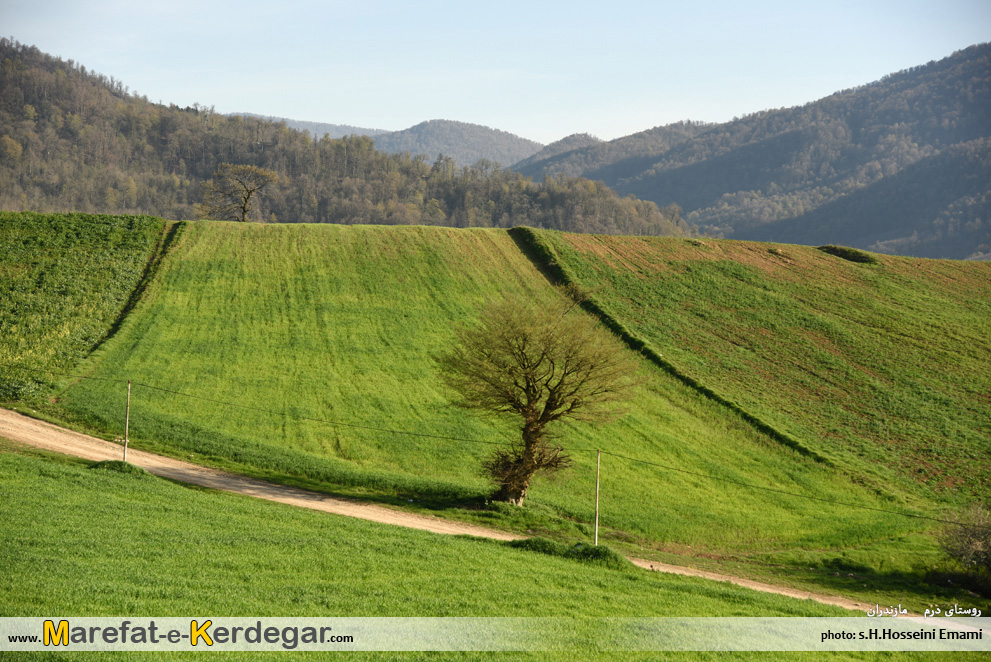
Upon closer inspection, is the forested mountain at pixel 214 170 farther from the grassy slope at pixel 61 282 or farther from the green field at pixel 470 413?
the green field at pixel 470 413

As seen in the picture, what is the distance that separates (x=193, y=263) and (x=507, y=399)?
118 feet

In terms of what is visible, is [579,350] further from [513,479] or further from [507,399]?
[513,479]

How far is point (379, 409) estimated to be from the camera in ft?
120

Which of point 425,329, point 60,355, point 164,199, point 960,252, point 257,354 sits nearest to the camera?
point 60,355

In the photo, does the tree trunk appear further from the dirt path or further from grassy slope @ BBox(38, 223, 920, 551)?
the dirt path

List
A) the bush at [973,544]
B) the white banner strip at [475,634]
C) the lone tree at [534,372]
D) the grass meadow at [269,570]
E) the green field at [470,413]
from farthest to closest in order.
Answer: the green field at [470,413]
the lone tree at [534,372]
the bush at [973,544]
the grass meadow at [269,570]
the white banner strip at [475,634]

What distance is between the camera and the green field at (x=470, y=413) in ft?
93.2

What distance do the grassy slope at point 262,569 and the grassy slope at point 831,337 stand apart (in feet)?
78.9

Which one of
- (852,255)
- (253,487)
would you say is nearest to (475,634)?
(253,487)

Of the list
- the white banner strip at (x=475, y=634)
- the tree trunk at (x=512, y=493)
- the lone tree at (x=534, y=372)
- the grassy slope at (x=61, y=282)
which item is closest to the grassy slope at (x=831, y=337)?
the lone tree at (x=534, y=372)

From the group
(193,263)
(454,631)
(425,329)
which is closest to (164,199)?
(193,263)

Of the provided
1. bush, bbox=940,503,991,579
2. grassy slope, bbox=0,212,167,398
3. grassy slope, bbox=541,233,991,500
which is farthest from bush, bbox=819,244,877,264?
Answer: grassy slope, bbox=0,212,167,398

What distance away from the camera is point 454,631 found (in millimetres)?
13094

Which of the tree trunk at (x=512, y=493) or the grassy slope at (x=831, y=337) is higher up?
the grassy slope at (x=831, y=337)
